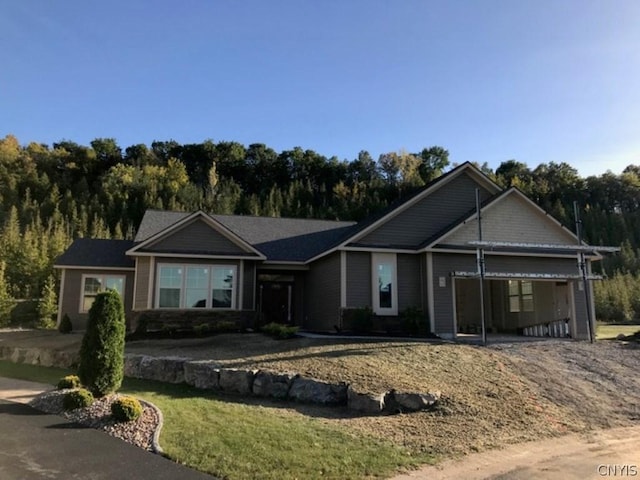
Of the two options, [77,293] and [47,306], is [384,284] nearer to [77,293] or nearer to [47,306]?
[77,293]

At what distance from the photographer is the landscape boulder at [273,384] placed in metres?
10.6

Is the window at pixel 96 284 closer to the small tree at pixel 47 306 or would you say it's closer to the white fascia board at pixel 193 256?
the white fascia board at pixel 193 256

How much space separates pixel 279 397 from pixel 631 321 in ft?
99.9

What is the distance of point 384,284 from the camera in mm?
17578

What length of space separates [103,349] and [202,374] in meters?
2.51

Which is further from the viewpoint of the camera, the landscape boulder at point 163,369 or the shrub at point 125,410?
the landscape boulder at point 163,369

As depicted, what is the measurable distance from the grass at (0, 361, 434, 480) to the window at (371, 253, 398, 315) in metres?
8.03

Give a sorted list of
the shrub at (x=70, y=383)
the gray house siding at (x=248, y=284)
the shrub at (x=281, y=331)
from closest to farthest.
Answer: the shrub at (x=70, y=383) < the shrub at (x=281, y=331) < the gray house siding at (x=248, y=284)

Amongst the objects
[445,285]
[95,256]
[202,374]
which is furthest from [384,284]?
[95,256]

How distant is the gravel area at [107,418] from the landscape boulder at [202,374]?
2.00m

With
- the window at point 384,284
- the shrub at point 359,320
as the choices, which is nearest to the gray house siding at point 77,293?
the shrub at point 359,320

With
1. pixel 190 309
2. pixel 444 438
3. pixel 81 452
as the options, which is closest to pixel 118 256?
pixel 190 309

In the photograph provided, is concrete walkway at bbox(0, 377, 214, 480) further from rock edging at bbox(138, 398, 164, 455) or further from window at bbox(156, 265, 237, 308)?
window at bbox(156, 265, 237, 308)

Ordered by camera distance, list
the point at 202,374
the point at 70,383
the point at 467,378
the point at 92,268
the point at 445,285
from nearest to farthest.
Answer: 1. the point at 70,383
2. the point at 467,378
3. the point at 202,374
4. the point at 445,285
5. the point at 92,268
